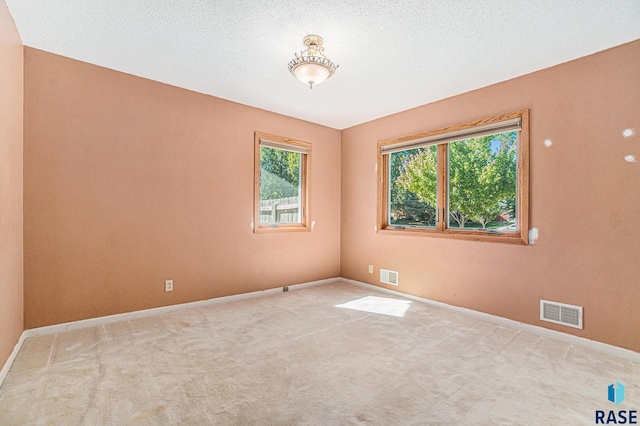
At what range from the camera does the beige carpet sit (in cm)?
177

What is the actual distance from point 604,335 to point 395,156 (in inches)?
119

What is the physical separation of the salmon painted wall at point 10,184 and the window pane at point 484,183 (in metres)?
4.24

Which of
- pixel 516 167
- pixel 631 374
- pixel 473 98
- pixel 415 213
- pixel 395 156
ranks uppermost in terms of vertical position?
pixel 473 98

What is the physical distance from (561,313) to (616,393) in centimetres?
101

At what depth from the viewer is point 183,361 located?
7.80 feet

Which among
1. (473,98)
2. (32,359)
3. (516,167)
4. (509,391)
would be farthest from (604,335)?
(32,359)

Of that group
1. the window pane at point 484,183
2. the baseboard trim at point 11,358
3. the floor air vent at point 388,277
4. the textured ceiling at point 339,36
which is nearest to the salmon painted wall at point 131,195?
the baseboard trim at point 11,358

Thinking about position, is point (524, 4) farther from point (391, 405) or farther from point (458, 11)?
point (391, 405)

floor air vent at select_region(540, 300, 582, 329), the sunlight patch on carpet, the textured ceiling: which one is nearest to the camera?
the textured ceiling

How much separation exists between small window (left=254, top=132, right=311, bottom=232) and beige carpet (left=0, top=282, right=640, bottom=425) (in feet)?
5.44

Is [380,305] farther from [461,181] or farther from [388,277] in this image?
[461,181]

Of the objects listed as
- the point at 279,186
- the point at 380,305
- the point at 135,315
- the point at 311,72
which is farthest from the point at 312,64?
the point at 135,315

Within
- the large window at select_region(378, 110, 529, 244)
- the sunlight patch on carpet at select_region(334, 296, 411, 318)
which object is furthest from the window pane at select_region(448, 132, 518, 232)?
the sunlight patch on carpet at select_region(334, 296, 411, 318)
